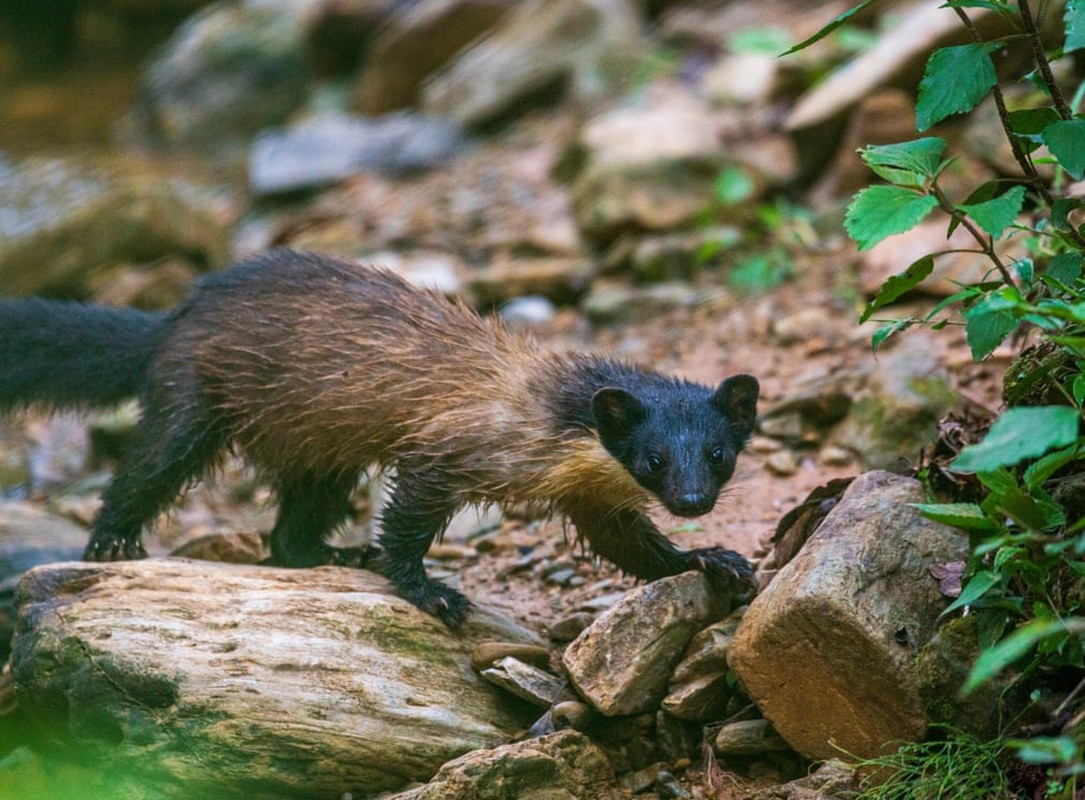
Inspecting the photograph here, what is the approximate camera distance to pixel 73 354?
24.3ft

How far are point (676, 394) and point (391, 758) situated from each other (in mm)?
2214

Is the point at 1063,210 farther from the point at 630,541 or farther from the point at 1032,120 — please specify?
the point at 630,541

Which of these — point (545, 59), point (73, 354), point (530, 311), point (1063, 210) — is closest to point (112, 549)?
point (73, 354)

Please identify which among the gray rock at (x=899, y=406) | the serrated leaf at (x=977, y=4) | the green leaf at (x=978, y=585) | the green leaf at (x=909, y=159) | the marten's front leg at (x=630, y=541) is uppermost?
the serrated leaf at (x=977, y=4)

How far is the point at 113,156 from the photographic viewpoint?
752 inches

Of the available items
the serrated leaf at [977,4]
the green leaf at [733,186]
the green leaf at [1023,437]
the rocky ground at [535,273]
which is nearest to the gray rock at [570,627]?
the rocky ground at [535,273]

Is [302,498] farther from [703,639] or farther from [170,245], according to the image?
[170,245]

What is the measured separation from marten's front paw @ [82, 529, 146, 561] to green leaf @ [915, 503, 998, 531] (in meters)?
4.50

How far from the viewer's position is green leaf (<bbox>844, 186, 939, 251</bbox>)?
420 centimetres

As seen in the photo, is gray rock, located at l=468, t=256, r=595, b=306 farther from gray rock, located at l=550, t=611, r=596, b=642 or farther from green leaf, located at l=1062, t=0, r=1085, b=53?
green leaf, located at l=1062, t=0, r=1085, b=53

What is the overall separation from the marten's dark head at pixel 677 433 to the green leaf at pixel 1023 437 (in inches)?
96.3

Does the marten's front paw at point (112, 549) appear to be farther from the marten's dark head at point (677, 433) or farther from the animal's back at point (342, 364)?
the marten's dark head at point (677, 433)

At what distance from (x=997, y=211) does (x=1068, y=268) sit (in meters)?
0.49

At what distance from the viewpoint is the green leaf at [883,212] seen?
4.20 metres
